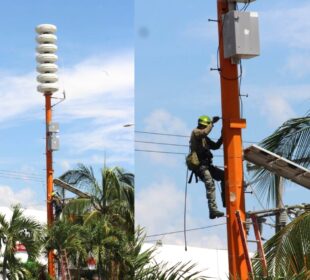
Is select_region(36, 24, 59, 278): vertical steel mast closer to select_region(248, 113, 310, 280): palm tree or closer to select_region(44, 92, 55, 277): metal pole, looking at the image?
select_region(44, 92, 55, 277): metal pole

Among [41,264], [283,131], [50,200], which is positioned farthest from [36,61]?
[283,131]

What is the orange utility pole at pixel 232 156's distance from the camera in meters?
11.8

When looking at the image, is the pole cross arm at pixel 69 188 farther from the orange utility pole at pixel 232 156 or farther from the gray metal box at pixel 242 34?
the gray metal box at pixel 242 34

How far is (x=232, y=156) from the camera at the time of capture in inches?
469

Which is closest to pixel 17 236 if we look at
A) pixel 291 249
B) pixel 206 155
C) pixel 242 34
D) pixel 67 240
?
pixel 67 240

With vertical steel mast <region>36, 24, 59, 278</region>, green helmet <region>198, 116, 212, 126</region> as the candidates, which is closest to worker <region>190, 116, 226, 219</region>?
green helmet <region>198, 116, 212, 126</region>

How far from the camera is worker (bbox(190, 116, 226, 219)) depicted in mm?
12180

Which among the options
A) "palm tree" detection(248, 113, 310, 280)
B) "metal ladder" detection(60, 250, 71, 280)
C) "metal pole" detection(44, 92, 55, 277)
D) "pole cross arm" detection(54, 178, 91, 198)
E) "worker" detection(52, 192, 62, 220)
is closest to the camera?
"palm tree" detection(248, 113, 310, 280)

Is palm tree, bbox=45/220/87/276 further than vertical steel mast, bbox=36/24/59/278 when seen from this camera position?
No

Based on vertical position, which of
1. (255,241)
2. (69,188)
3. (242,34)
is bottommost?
(255,241)

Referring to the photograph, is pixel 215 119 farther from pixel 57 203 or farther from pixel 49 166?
pixel 49 166

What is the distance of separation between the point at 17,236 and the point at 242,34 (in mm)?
17015

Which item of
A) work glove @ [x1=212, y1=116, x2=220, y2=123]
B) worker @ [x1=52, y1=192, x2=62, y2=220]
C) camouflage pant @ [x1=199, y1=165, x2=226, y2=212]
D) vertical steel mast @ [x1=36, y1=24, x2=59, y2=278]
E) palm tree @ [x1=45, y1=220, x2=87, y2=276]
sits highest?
vertical steel mast @ [x1=36, y1=24, x2=59, y2=278]

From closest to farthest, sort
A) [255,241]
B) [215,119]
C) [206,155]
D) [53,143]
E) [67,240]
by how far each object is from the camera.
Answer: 1. [255,241]
2. [215,119]
3. [206,155]
4. [67,240]
5. [53,143]
